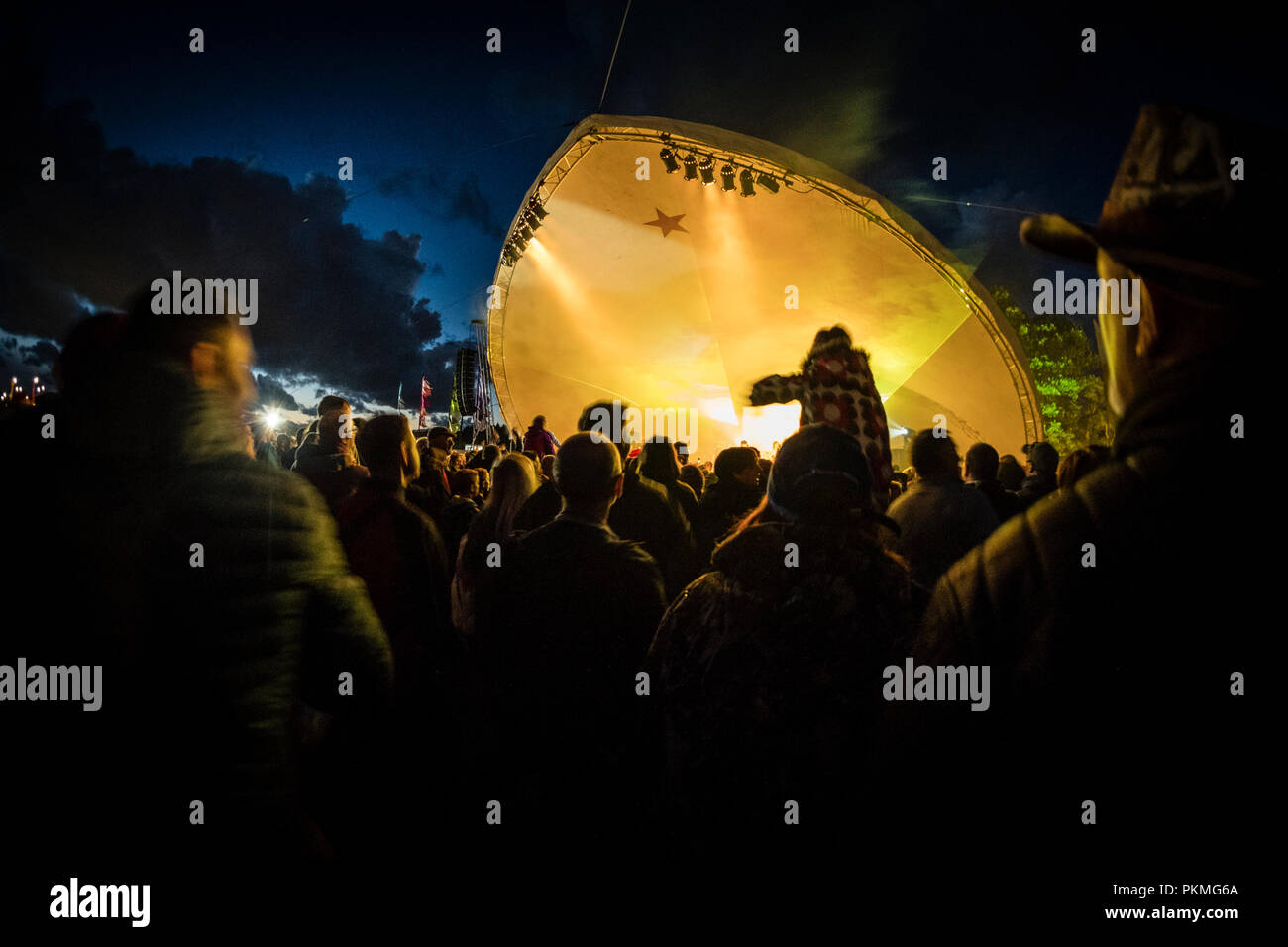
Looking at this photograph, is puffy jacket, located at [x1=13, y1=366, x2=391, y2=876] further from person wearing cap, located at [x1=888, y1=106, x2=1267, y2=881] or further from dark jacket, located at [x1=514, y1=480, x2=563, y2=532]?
dark jacket, located at [x1=514, y1=480, x2=563, y2=532]

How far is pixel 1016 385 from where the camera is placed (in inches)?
711

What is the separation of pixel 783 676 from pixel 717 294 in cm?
2295

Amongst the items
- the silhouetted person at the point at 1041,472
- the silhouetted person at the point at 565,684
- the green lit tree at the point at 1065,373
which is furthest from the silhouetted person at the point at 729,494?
the green lit tree at the point at 1065,373

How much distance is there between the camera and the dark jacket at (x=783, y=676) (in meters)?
1.85

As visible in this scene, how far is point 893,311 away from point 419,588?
813 inches

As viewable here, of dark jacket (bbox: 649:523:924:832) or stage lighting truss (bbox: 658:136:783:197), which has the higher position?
stage lighting truss (bbox: 658:136:783:197)

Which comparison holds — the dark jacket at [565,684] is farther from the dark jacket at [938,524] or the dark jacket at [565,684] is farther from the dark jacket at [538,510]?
the dark jacket at [938,524]

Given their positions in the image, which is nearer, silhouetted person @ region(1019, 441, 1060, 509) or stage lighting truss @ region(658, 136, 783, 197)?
silhouetted person @ region(1019, 441, 1060, 509)

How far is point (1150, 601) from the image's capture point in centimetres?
91

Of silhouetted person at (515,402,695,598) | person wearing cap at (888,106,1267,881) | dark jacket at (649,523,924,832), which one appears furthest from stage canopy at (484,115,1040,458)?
person wearing cap at (888,106,1267,881)

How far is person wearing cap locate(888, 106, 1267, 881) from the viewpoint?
2.99ft
